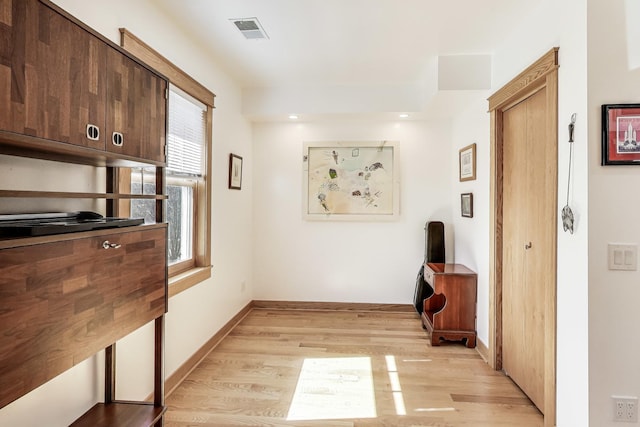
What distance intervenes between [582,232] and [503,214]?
1072mm

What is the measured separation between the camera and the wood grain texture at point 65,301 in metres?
0.93

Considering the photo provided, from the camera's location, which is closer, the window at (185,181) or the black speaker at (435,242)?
the window at (185,181)

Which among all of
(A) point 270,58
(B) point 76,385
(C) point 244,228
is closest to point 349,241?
(C) point 244,228

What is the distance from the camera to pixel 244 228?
13.1ft

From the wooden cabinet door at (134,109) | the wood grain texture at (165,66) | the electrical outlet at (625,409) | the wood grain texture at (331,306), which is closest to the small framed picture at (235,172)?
the wood grain texture at (165,66)

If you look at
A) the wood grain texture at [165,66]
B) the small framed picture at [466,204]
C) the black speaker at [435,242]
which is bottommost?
the black speaker at [435,242]

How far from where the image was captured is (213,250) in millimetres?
3137

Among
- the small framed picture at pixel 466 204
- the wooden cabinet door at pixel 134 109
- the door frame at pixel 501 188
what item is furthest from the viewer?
the small framed picture at pixel 466 204

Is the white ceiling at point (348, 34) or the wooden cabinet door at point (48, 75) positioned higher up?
the white ceiling at point (348, 34)

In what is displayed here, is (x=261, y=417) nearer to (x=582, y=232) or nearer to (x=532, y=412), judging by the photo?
(x=532, y=412)

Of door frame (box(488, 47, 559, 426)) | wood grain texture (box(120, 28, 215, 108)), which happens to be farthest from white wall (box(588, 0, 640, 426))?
wood grain texture (box(120, 28, 215, 108))

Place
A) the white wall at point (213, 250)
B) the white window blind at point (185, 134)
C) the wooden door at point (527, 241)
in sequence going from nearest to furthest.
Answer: the white wall at point (213, 250), the wooden door at point (527, 241), the white window blind at point (185, 134)

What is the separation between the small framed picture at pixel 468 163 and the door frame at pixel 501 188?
440 millimetres

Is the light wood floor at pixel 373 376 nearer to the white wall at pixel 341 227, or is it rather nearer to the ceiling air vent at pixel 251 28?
the white wall at pixel 341 227
